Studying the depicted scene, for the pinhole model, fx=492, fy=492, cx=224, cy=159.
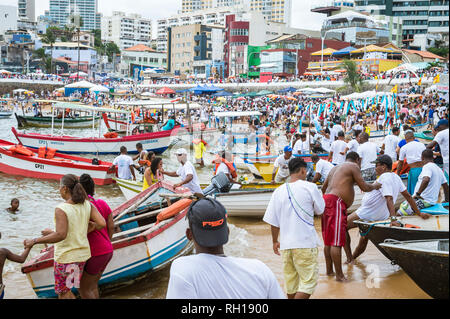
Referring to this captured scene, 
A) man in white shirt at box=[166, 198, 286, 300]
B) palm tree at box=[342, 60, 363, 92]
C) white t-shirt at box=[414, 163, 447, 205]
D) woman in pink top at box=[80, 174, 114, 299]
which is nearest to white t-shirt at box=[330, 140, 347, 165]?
white t-shirt at box=[414, 163, 447, 205]

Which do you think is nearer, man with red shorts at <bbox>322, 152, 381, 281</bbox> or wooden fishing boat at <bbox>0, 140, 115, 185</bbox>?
man with red shorts at <bbox>322, 152, 381, 281</bbox>

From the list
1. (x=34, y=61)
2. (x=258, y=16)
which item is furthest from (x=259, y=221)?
(x=34, y=61)

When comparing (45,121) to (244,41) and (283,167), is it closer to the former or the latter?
(283,167)

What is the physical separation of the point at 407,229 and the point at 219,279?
448 centimetres

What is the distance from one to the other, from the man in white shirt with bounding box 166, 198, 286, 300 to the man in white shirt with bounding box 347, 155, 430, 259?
14.9ft

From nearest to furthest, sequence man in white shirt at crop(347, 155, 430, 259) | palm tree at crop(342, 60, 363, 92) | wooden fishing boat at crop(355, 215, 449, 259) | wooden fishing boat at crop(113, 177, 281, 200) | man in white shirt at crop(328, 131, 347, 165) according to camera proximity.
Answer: wooden fishing boat at crop(355, 215, 449, 259) < man in white shirt at crop(347, 155, 430, 259) < wooden fishing boat at crop(113, 177, 281, 200) < man in white shirt at crop(328, 131, 347, 165) < palm tree at crop(342, 60, 363, 92)

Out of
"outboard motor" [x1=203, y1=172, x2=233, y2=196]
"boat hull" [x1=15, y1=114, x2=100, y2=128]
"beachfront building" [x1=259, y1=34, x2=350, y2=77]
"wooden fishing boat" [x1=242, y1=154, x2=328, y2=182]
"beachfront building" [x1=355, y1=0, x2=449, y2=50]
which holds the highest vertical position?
"beachfront building" [x1=355, y1=0, x2=449, y2=50]

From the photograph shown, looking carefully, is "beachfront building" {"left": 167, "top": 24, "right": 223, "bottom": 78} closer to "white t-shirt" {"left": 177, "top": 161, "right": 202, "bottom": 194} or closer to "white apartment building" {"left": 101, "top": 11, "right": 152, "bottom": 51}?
"white apartment building" {"left": 101, "top": 11, "right": 152, "bottom": 51}

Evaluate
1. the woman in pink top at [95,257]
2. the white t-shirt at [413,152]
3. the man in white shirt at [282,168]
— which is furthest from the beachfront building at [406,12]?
the woman in pink top at [95,257]

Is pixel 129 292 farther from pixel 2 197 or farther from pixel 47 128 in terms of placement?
pixel 47 128

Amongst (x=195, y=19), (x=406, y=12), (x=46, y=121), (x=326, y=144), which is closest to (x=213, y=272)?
(x=326, y=144)

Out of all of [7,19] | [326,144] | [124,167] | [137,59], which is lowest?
[124,167]

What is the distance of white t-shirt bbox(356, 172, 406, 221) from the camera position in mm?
6574

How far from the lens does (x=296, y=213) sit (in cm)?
494
